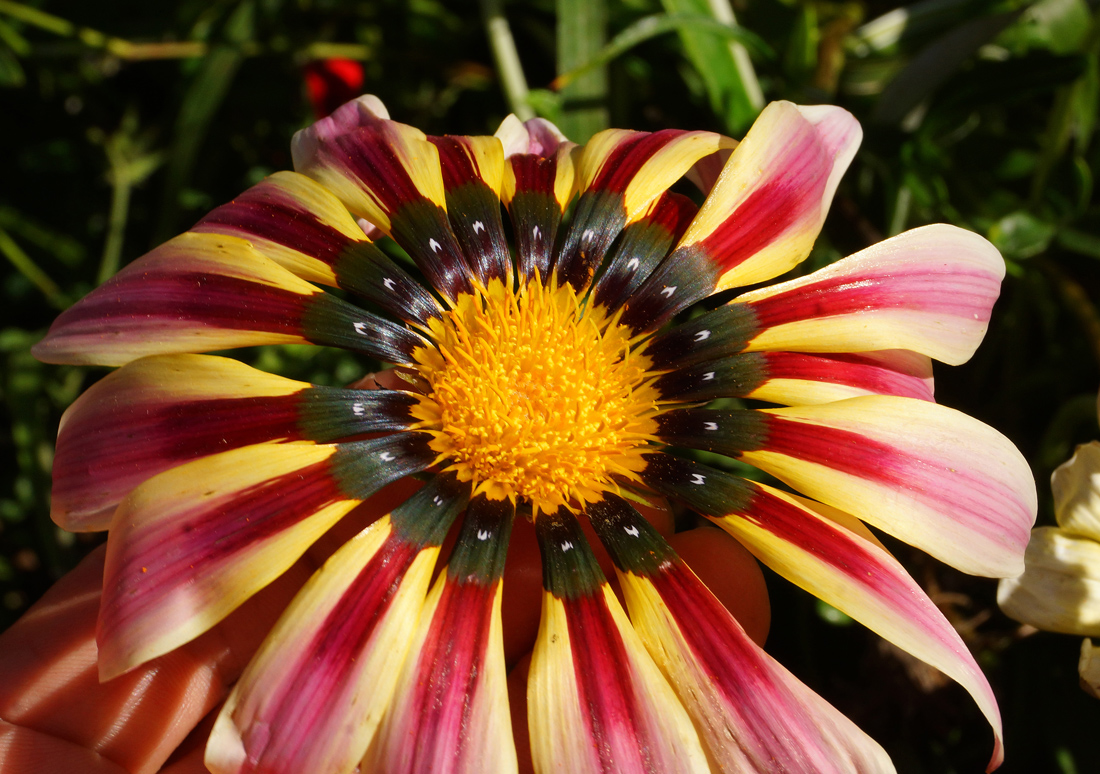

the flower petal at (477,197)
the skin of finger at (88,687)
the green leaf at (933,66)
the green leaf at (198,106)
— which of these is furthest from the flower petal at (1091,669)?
the green leaf at (198,106)

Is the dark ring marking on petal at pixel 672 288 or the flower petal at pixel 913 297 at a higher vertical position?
the dark ring marking on petal at pixel 672 288

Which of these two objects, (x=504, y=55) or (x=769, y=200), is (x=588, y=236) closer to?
(x=769, y=200)

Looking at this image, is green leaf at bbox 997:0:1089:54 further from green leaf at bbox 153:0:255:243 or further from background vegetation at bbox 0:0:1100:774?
green leaf at bbox 153:0:255:243

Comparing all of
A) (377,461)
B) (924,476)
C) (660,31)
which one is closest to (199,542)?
(377,461)

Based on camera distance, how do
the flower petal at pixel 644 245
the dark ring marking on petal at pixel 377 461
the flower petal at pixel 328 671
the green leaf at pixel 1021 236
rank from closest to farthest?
the flower petal at pixel 328 671 < the dark ring marking on petal at pixel 377 461 < the flower petal at pixel 644 245 < the green leaf at pixel 1021 236

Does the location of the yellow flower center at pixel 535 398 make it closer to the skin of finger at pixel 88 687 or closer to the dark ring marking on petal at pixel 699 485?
the dark ring marking on petal at pixel 699 485

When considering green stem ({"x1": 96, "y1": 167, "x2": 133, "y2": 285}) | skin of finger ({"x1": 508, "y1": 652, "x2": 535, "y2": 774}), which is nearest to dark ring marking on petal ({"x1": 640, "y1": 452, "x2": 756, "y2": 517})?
skin of finger ({"x1": 508, "y1": 652, "x2": 535, "y2": 774})

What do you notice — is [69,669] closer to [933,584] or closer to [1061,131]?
[933,584]
